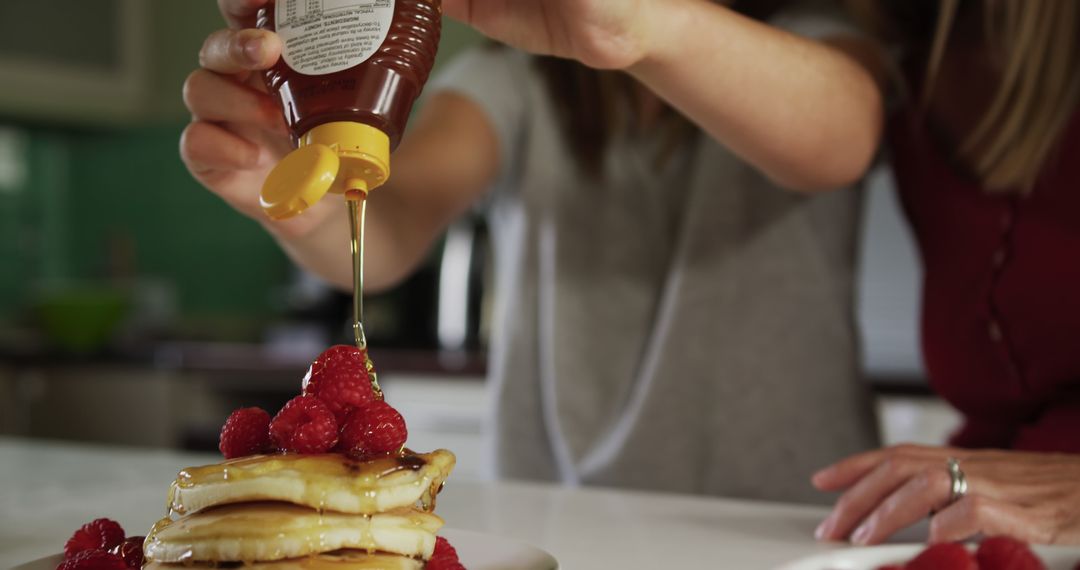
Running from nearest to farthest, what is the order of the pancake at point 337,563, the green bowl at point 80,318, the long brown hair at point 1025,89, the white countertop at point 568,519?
the pancake at point 337,563 → the white countertop at point 568,519 → the long brown hair at point 1025,89 → the green bowl at point 80,318

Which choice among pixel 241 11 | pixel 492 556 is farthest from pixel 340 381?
pixel 241 11

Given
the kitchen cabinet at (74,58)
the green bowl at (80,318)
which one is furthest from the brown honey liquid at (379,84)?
the kitchen cabinet at (74,58)

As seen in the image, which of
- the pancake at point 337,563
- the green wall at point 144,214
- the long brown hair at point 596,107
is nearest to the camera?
the pancake at point 337,563

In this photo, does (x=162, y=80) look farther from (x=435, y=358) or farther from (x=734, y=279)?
(x=734, y=279)

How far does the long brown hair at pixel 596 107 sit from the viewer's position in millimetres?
1447

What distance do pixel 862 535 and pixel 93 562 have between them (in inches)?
21.4

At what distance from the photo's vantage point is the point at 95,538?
0.74 meters

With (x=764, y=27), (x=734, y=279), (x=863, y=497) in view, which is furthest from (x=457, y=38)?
(x=863, y=497)

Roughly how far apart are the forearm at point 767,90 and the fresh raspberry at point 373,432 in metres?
0.38

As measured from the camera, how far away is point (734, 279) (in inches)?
57.1

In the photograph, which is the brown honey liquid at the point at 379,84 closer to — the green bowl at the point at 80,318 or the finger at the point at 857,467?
the finger at the point at 857,467

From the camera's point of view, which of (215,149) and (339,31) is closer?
(339,31)

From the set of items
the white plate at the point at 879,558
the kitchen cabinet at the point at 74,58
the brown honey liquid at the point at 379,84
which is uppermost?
the kitchen cabinet at the point at 74,58

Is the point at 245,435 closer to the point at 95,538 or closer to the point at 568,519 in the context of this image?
the point at 95,538
